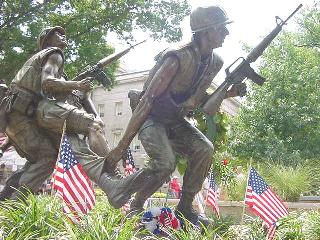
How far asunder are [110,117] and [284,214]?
45.6m

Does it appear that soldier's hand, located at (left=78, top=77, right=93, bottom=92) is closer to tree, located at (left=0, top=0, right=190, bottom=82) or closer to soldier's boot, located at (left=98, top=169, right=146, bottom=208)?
soldier's boot, located at (left=98, top=169, right=146, bottom=208)

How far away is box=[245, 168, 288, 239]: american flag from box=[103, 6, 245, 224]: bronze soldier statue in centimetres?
78

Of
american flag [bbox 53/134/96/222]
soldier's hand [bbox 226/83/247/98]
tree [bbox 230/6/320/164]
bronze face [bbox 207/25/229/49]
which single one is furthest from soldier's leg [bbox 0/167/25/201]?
tree [bbox 230/6/320/164]

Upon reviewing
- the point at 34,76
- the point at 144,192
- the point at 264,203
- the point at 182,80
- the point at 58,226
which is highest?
the point at 34,76

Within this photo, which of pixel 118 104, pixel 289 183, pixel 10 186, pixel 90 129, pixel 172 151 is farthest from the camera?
pixel 118 104

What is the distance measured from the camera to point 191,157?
5.06 m

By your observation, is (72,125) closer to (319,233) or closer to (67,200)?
(67,200)

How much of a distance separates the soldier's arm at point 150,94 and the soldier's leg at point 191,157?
49 centimetres

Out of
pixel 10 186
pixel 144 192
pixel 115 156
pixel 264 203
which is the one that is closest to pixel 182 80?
pixel 115 156

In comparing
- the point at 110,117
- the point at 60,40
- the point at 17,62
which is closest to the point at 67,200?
the point at 60,40

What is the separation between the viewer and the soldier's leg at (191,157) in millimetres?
5016

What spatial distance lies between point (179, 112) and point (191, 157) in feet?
1.55

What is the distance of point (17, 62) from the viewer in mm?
17344

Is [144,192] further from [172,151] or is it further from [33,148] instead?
[33,148]
